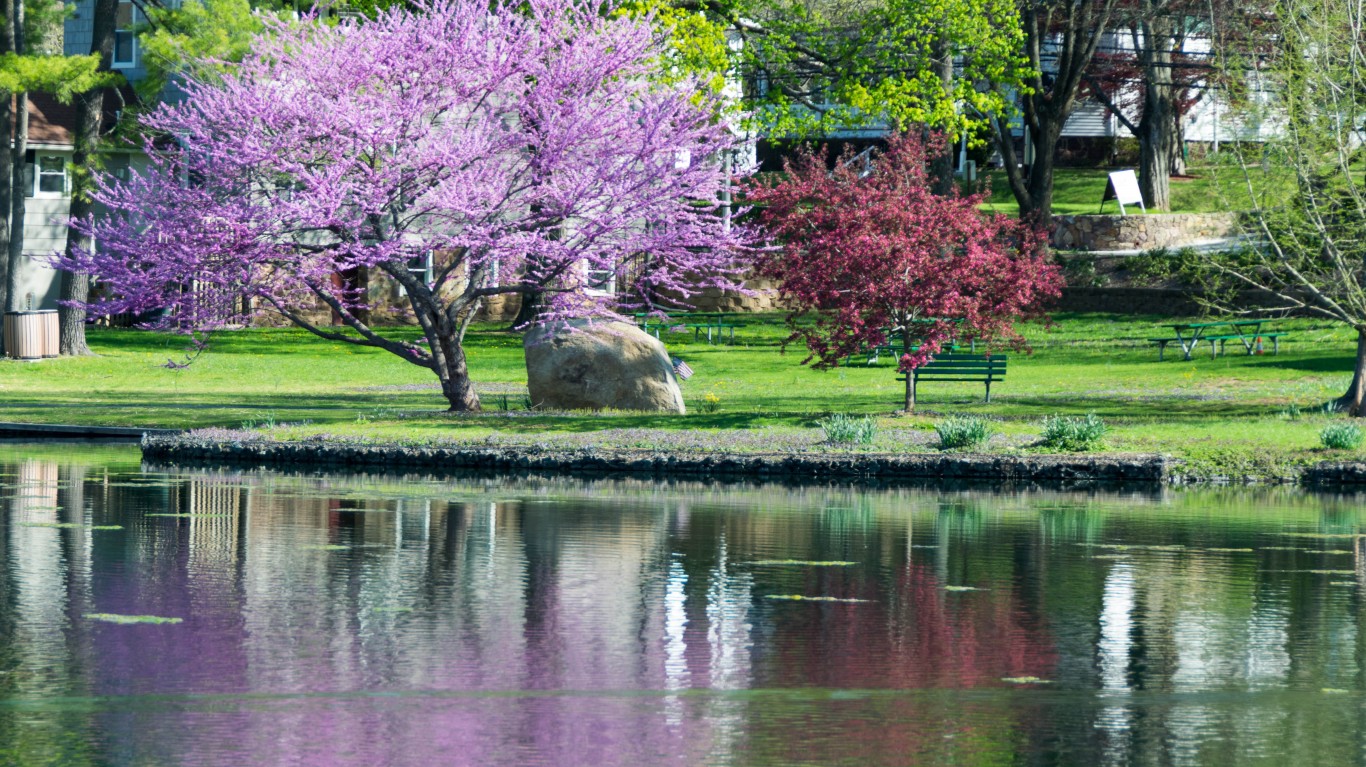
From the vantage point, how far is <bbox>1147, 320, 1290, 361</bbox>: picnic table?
40594mm

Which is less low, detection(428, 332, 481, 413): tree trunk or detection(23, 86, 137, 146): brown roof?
detection(23, 86, 137, 146): brown roof

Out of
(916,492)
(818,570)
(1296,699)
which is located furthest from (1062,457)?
(1296,699)

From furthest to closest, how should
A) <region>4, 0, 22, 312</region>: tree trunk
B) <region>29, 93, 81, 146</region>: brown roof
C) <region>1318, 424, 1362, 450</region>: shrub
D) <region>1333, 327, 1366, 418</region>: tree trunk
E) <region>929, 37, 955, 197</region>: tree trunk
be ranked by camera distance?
1. <region>29, 93, 81, 146</region>: brown roof
2. <region>929, 37, 955, 197</region>: tree trunk
3. <region>4, 0, 22, 312</region>: tree trunk
4. <region>1333, 327, 1366, 418</region>: tree trunk
5. <region>1318, 424, 1362, 450</region>: shrub

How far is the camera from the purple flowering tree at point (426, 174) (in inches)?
1116

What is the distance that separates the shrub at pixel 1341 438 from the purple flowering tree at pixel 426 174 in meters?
9.49

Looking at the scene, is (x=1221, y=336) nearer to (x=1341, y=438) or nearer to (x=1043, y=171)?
(x=1043, y=171)

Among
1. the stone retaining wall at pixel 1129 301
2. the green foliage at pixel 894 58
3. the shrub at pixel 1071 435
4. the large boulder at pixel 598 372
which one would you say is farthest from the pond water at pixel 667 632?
the stone retaining wall at pixel 1129 301

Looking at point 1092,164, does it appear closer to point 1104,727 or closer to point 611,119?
point 611,119

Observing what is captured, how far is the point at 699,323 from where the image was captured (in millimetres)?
51688

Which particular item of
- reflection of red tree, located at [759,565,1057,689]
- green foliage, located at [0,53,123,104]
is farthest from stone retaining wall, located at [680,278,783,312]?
reflection of red tree, located at [759,565,1057,689]

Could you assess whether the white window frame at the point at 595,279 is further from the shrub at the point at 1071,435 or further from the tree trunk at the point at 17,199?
the tree trunk at the point at 17,199

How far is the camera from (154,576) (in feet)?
48.3

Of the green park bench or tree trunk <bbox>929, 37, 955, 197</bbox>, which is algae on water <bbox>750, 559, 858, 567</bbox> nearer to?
the green park bench

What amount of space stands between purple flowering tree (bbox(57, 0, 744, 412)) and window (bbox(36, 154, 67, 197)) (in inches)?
1060
